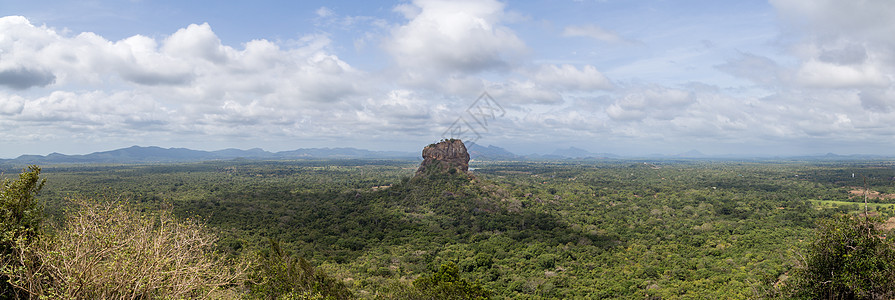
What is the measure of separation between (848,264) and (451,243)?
4637 centimetres

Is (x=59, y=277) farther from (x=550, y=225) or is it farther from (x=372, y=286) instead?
(x=550, y=225)

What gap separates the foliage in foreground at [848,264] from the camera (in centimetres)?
1512

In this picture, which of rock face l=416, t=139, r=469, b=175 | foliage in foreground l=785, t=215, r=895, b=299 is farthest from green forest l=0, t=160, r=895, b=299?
rock face l=416, t=139, r=469, b=175

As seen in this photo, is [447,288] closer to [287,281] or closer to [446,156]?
[287,281]

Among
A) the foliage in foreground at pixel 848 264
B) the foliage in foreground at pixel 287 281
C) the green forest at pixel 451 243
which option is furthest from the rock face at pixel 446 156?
the foliage in foreground at pixel 848 264

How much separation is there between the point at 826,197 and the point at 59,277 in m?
137

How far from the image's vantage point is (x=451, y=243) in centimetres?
5834

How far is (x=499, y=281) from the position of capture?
42.5 meters

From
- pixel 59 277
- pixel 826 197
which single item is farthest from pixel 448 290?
pixel 826 197

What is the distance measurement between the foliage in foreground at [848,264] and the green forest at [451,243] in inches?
2.5

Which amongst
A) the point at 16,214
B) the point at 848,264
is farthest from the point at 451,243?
the point at 16,214

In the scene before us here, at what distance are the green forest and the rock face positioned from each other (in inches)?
154

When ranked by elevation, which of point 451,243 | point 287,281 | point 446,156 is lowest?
point 451,243

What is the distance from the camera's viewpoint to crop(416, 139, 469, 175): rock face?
9338cm
